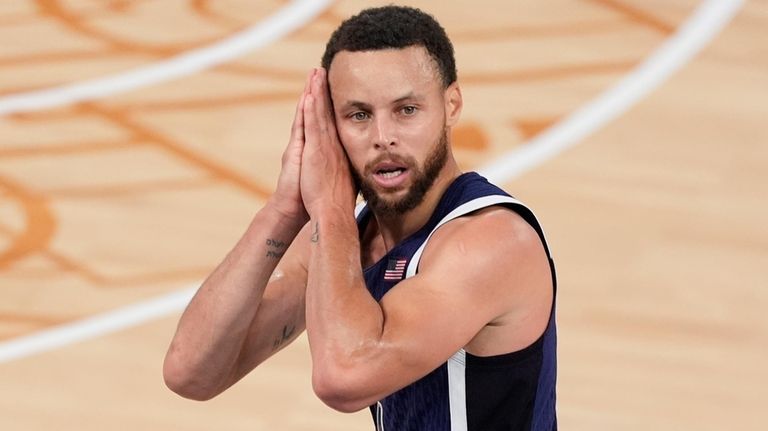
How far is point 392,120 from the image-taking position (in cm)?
290

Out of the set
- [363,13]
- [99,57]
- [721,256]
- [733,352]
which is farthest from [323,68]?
[99,57]

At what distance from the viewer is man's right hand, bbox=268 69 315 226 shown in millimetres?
3035

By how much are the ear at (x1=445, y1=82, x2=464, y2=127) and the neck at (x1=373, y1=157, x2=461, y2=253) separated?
8 centimetres

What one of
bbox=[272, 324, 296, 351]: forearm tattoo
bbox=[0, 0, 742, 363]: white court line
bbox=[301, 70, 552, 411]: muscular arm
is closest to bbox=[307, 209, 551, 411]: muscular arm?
bbox=[301, 70, 552, 411]: muscular arm

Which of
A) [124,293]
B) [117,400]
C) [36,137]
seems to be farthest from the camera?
[36,137]

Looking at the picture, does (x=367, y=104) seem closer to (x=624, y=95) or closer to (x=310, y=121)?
(x=310, y=121)

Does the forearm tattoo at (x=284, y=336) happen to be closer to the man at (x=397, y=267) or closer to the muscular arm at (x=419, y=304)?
the man at (x=397, y=267)

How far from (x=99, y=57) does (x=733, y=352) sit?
3.92 metres

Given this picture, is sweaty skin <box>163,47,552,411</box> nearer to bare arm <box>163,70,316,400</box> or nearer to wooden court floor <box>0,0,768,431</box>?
bare arm <box>163,70,316,400</box>

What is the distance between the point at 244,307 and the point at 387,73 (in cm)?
59

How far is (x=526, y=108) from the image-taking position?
297 inches

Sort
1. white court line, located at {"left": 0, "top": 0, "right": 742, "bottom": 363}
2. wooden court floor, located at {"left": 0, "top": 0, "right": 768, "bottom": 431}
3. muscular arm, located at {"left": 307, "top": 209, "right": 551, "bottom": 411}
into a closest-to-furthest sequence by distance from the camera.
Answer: muscular arm, located at {"left": 307, "top": 209, "right": 551, "bottom": 411}, wooden court floor, located at {"left": 0, "top": 0, "right": 768, "bottom": 431}, white court line, located at {"left": 0, "top": 0, "right": 742, "bottom": 363}

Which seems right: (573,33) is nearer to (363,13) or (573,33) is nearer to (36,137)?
(36,137)

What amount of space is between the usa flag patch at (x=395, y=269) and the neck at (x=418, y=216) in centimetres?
7
